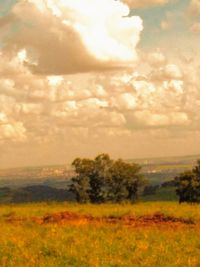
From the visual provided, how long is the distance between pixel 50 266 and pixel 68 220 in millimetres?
15046

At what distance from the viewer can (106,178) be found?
10112 centimetres

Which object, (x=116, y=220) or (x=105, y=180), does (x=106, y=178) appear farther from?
(x=116, y=220)

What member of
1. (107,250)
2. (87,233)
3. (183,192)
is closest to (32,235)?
(87,233)

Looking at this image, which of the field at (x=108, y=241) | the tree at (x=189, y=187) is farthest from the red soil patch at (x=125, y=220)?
the tree at (x=189, y=187)

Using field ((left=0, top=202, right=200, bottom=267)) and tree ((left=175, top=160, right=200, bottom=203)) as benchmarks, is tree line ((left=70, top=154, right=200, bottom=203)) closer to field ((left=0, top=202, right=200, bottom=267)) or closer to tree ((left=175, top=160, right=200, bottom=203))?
tree ((left=175, top=160, right=200, bottom=203))

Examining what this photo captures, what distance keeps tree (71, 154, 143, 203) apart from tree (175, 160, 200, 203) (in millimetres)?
11523

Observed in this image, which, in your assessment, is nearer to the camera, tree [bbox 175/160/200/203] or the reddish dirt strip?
the reddish dirt strip

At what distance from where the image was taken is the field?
17.7 meters

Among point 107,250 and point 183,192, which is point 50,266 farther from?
point 183,192

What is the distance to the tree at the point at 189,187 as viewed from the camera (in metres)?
88.9

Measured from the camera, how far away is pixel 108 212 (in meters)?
34.6

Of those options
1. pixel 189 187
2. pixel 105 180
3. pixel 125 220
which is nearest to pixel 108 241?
pixel 125 220

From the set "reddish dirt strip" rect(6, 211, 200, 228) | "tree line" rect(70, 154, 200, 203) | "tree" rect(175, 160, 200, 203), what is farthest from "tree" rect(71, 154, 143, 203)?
"reddish dirt strip" rect(6, 211, 200, 228)

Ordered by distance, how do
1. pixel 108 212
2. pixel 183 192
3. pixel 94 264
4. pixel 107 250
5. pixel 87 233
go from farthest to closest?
pixel 183 192 → pixel 108 212 → pixel 87 233 → pixel 107 250 → pixel 94 264
